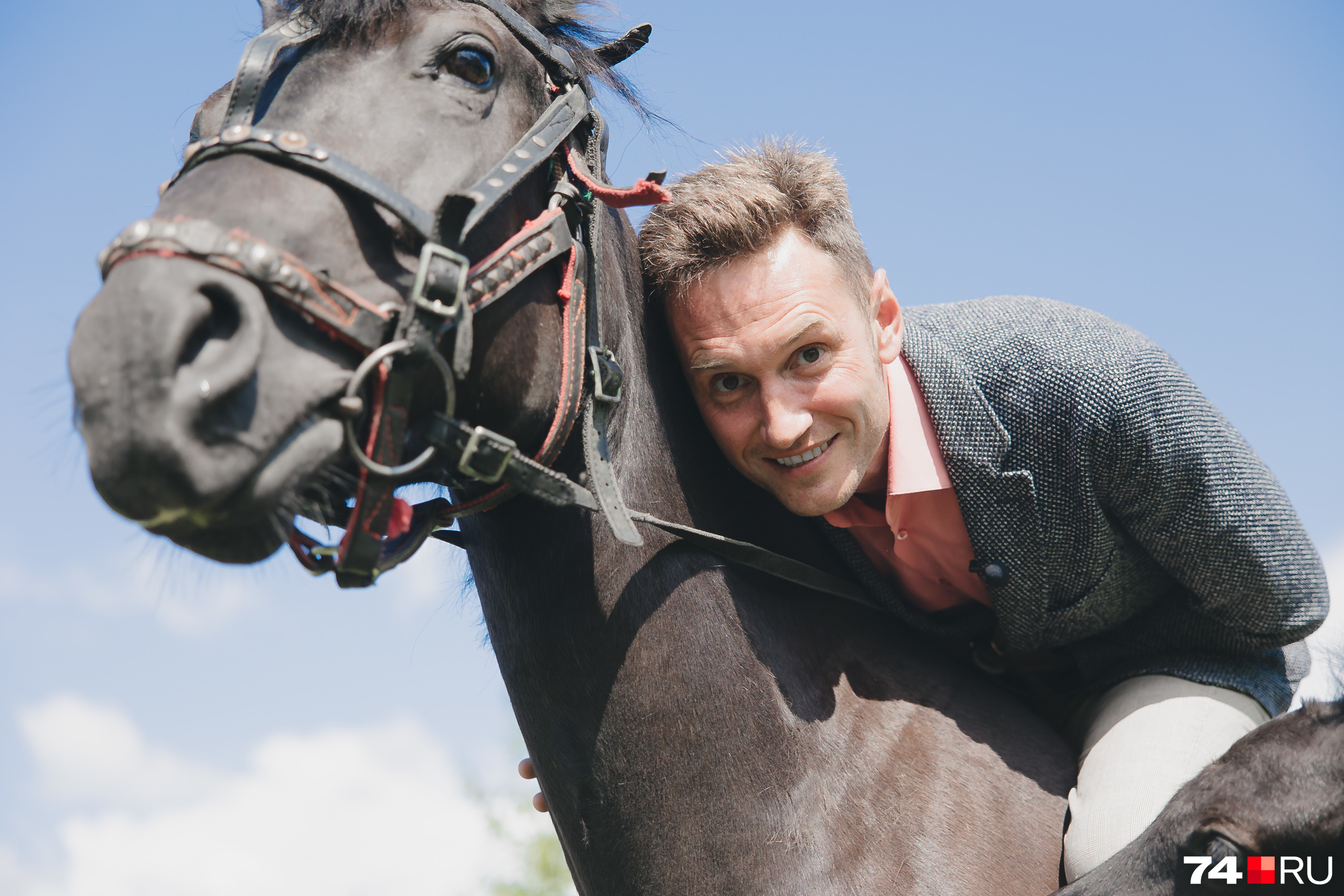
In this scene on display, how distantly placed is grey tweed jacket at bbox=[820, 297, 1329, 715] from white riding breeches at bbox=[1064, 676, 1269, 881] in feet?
0.25

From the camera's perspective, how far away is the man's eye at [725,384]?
253cm

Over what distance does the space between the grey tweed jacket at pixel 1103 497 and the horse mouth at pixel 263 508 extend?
5.17ft

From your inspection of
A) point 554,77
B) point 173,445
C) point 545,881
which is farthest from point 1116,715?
point 545,881

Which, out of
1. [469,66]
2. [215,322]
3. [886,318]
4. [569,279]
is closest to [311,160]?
[215,322]

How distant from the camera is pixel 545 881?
46.1 feet

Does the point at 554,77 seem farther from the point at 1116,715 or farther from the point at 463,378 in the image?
the point at 1116,715

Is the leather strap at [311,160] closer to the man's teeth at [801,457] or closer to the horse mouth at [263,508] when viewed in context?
the horse mouth at [263,508]

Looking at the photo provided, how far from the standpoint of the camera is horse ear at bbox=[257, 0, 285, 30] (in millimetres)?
2152

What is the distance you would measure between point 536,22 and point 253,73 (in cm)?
77

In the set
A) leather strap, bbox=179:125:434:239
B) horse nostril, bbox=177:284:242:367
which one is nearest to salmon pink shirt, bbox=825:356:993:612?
leather strap, bbox=179:125:434:239

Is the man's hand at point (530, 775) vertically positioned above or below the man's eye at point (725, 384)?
below

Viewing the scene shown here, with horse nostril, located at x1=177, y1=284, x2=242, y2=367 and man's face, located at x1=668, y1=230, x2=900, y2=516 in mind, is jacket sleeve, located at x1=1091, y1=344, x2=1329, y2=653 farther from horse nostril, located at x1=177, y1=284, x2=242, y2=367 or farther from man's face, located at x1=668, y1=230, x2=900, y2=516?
horse nostril, located at x1=177, y1=284, x2=242, y2=367

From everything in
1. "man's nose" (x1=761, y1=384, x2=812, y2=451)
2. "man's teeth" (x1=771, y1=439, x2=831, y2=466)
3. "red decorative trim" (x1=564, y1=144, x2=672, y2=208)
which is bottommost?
"man's teeth" (x1=771, y1=439, x2=831, y2=466)

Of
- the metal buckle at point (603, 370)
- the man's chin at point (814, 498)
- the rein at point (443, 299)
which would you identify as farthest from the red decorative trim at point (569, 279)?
the man's chin at point (814, 498)
